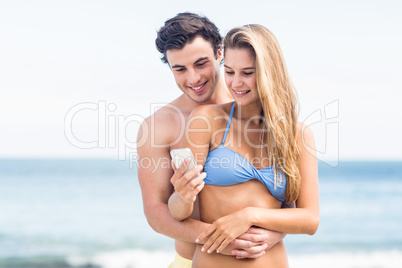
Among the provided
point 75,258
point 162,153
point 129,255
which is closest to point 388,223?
point 129,255

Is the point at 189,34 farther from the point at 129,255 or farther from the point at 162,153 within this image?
the point at 129,255

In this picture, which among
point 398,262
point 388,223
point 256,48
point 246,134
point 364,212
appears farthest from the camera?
point 364,212

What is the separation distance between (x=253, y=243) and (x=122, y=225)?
47.4 feet

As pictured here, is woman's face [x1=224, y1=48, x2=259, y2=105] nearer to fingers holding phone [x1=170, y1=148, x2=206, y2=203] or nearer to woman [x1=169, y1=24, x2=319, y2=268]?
woman [x1=169, y1=24, x2=319, y2=268]

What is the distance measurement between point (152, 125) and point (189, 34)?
82 centimetres

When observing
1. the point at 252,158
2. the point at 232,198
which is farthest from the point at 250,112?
the point at 232,198

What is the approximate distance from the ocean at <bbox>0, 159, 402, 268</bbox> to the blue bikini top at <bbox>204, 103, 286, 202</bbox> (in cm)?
1011

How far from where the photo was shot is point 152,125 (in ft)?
13.2

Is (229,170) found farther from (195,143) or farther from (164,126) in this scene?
(164,126)

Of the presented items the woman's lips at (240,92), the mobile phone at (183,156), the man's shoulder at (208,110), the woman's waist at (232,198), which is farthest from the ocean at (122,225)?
the mobile phone at (183,156)

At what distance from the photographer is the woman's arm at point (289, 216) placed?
3.04 m

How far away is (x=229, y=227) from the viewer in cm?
304

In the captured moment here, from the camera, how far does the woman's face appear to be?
3158 mm

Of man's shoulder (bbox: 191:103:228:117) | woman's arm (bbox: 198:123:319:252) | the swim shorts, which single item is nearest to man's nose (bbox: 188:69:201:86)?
man's shoulder (bbox: 191:103:228:117)
